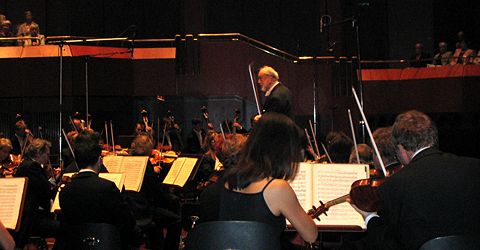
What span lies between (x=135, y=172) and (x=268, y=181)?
331 centimetres

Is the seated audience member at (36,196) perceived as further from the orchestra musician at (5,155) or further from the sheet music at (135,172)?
the orchestra musician at (5,155)

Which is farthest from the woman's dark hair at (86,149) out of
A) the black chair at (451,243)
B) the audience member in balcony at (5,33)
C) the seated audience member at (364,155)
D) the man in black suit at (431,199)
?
the audience member in balcony at (5,33)

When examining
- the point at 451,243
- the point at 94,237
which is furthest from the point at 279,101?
the point at 451,243

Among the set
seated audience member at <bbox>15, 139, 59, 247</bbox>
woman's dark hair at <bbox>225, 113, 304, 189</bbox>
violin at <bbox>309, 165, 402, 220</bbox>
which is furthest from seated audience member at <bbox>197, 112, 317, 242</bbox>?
seated audience member at <bbox>15, 139, 59, 247</bbox>

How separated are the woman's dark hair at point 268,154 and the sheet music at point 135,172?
3.10 metres

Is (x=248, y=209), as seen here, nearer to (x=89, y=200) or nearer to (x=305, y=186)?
(x=305, y=186)

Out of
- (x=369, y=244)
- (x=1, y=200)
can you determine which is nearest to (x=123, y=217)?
(x=1, y=200)

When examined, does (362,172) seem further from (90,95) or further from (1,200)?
(90,95)

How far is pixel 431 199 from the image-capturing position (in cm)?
339

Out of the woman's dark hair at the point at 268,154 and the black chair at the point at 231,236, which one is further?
the woman's dark hair at the point at 268,154

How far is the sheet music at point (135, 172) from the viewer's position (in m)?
6.79

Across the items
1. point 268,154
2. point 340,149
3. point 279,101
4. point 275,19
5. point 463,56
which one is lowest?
point 340,149

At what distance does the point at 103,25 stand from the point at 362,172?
15579 mm

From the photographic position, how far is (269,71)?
768 centimetres
